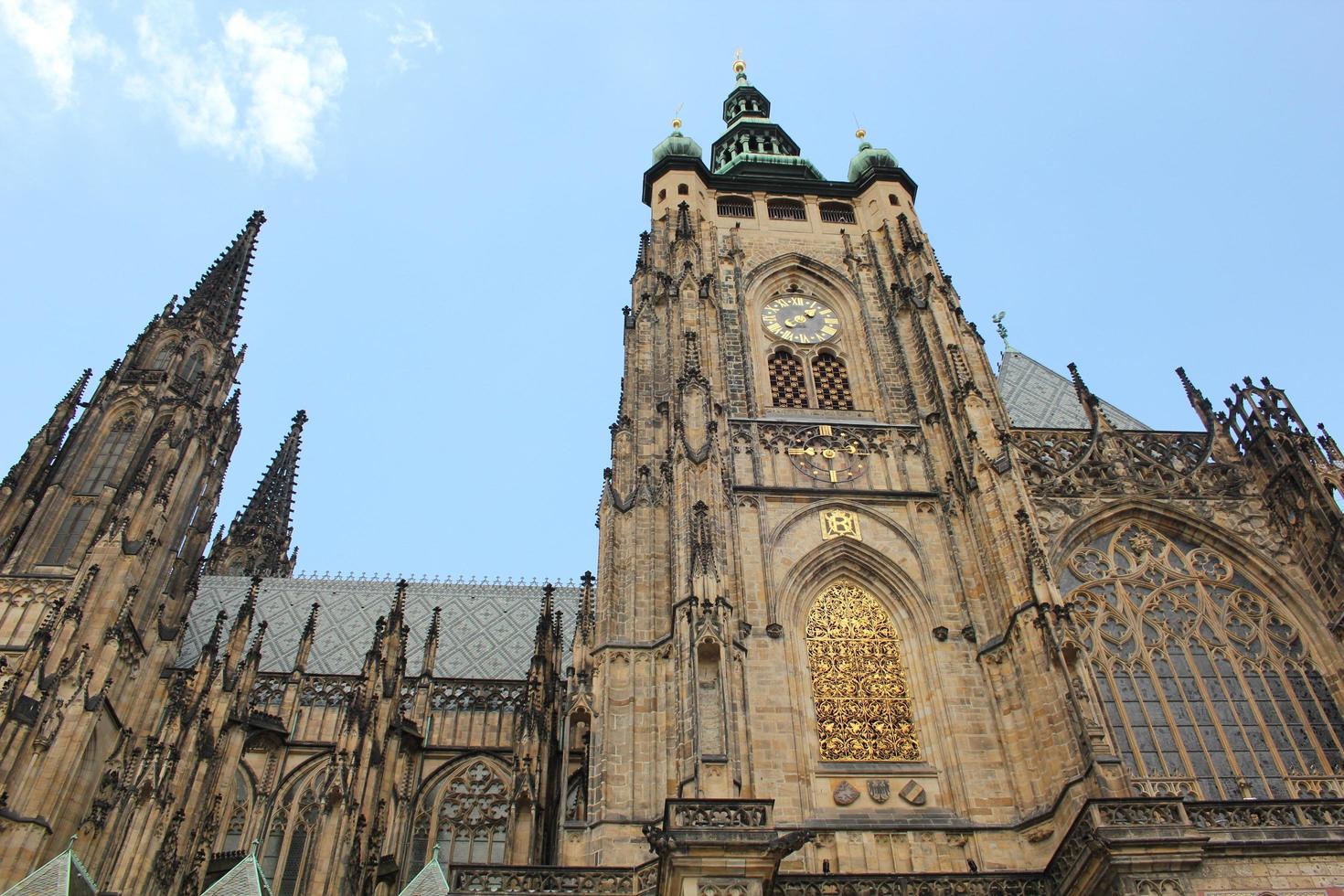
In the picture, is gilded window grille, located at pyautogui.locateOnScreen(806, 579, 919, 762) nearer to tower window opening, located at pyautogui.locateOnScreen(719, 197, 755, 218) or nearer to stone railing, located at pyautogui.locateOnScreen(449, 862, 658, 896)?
stone railing, located at pyautogui.locateOnScreen(449, 862, 658, 896)

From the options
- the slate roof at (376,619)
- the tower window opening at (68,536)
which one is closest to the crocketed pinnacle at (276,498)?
the slate roof at (376,619)

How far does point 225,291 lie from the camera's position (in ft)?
116

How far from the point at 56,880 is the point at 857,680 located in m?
12.1

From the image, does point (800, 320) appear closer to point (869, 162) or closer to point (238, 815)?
point (869, 162)

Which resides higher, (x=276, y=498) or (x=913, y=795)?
(x=276, y=498)

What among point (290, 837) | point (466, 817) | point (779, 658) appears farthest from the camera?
point (466, 817)

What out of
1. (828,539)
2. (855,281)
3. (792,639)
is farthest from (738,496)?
(855,281)

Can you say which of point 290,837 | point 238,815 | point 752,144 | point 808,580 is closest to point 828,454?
point 808,580

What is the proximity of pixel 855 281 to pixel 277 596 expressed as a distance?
742 inches

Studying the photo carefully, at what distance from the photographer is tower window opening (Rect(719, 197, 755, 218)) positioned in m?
27.8

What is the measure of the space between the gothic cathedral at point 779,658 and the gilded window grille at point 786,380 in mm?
105

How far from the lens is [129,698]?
23359 millimetres

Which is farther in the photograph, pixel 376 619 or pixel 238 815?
pixel 376 619

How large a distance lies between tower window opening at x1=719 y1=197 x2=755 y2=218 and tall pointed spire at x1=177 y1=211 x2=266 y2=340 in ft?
53.4
